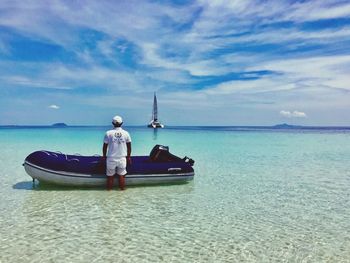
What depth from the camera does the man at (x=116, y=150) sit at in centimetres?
905

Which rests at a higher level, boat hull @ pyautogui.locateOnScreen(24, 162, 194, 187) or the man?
the man

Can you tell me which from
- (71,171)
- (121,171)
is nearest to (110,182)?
(121,171)

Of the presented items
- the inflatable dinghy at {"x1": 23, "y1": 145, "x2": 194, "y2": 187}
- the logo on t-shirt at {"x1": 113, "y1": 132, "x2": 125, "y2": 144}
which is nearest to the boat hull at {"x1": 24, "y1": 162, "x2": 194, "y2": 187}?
the inflatable dinghy at {"x1": 23, "y1": 145, "x2": 194, "y2": 187}

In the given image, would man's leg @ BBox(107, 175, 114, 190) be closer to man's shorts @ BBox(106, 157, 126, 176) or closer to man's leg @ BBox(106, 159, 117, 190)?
man's leg @ BBox(106, 159, 117, 190)

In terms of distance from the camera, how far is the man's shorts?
30.3ft

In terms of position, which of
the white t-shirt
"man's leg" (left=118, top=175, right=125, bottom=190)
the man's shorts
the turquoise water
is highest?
the white t-shirt

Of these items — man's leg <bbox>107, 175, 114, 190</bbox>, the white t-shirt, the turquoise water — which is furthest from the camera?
man's leg <bbox>107, 175, 114, 190</bbox>

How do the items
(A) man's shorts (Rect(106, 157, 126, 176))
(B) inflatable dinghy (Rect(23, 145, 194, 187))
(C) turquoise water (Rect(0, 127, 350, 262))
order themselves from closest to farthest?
(C) turquoise water (Rect(0, 127, 350, 262))
(A) man's shorts (Rect(106, 157, 126, 176))
(B) inflatable dinghy (Rect(23, 145, 194, 187))

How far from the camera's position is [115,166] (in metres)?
9.33

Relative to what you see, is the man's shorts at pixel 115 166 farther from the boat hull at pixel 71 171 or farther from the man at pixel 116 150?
the boat hull at pixel 71 171

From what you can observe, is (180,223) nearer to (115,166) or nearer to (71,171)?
(115,166)

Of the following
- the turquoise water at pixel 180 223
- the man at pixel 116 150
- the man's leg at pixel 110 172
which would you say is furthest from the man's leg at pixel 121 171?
the turquoise water at pixel 180 223

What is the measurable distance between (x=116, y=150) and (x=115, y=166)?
51 centimetres

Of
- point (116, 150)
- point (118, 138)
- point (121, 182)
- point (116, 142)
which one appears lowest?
point (121, 182)
